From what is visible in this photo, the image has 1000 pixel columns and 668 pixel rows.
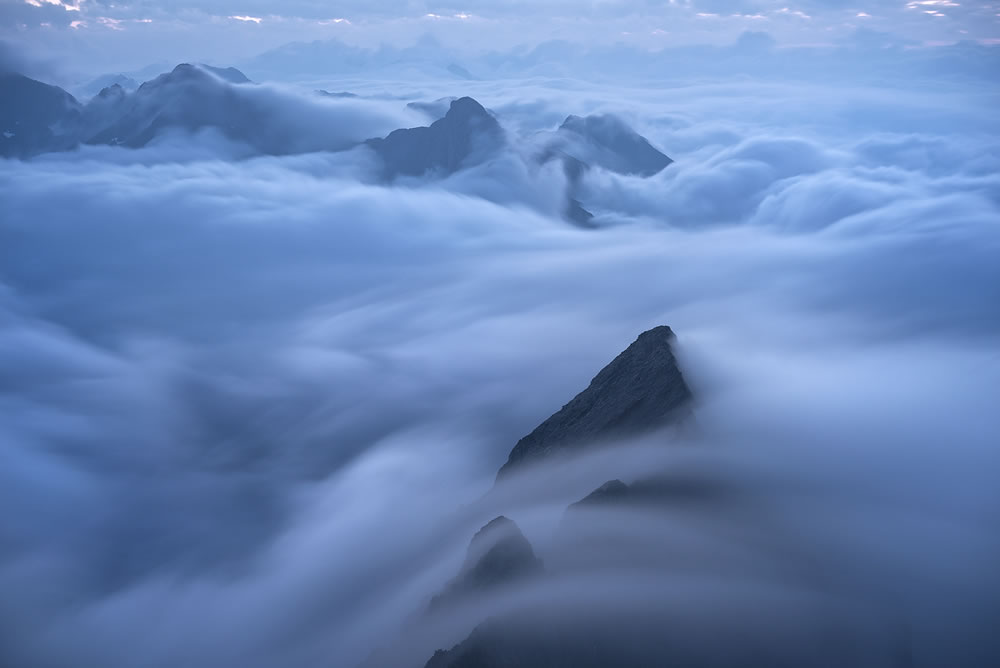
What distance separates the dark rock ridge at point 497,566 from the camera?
17.7 m

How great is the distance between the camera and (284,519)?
140 ft

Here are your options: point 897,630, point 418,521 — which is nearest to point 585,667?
point 897,630

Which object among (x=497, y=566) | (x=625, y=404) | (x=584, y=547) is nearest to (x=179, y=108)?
(x=625, y=404)

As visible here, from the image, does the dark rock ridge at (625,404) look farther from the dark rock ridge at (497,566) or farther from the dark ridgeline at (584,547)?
the dark rock ridge at (497,566)

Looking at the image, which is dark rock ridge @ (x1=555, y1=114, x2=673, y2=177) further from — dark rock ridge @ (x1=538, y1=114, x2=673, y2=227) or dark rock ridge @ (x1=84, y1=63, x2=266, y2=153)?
dark rock ridge @ (x1=84, y1=63, x2=266, y2=153)

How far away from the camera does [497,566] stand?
1780 cm

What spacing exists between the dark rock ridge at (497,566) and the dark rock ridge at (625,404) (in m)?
6.13

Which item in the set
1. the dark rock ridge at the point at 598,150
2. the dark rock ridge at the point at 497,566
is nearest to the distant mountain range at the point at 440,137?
the dark rock ridge at the point at 598,150

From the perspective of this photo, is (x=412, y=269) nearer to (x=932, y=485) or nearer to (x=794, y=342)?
(x=794, y=342)

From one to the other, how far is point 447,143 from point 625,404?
14445 centimetres

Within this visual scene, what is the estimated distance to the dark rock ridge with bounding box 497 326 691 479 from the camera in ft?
74.1

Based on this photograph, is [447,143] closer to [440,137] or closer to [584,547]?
[440,137]

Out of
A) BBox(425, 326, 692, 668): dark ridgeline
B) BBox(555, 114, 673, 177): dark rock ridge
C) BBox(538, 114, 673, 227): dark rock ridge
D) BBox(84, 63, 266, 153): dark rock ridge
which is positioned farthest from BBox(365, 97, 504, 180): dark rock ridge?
BBox(425, 326, 692, 668): dark ridgeline

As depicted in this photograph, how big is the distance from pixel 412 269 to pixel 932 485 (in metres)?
112
